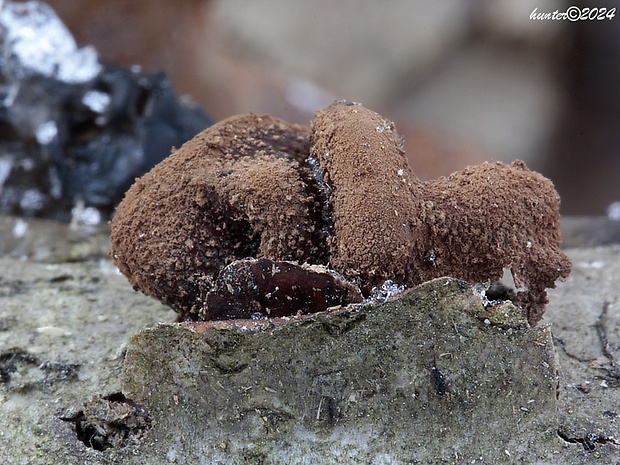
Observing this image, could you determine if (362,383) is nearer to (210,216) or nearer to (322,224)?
(322,224)

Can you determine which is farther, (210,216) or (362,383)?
(210,216)

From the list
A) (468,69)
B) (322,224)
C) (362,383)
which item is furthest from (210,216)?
(468,69)

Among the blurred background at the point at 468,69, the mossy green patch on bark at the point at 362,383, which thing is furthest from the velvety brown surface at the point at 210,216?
the blurred background at the point at 468,69

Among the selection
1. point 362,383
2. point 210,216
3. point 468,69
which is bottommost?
point 362,383

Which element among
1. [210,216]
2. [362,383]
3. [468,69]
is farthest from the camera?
[468,69]

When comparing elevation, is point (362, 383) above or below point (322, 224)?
below

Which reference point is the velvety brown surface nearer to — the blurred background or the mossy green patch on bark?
the mossy green patch on bark

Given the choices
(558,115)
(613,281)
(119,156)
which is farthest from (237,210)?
(558,115)

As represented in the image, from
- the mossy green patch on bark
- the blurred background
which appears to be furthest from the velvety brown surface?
the blurred background

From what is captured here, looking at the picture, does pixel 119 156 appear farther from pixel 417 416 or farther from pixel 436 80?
pixel 436 80
